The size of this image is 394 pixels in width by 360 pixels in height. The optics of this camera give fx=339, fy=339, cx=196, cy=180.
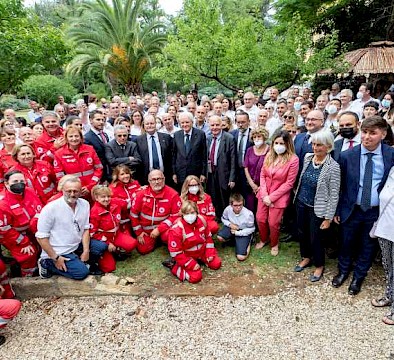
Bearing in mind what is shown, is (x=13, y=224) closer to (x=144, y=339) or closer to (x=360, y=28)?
(x=144, y=339)

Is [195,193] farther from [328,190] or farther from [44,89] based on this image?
[44,89]

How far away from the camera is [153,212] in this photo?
491cm

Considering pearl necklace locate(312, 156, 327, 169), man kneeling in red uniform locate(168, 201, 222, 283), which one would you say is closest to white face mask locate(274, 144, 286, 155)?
pearl necklace locate(312, 156, 327, 169)

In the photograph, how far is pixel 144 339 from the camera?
3.57m

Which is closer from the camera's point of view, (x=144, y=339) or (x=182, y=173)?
(x=144, y=339)

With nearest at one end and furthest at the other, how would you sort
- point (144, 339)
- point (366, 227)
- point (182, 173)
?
point (144, 339) → point (366, 227) → point (182, 173)

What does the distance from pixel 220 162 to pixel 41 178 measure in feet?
8.74

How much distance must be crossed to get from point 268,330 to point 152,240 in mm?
2131

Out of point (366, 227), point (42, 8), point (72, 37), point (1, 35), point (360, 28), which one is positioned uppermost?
point (42, 8)

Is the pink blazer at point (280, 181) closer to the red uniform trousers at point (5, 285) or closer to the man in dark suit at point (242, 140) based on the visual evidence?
the man in dark suit at point (242, 140)

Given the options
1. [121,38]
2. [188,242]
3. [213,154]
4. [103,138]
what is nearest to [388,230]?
[188,242]

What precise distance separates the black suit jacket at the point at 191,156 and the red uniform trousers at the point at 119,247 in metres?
1.34

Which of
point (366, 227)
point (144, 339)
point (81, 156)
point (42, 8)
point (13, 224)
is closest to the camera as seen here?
point (144, 339)


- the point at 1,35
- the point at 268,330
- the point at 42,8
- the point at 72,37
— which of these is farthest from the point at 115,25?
the point at 42,8
